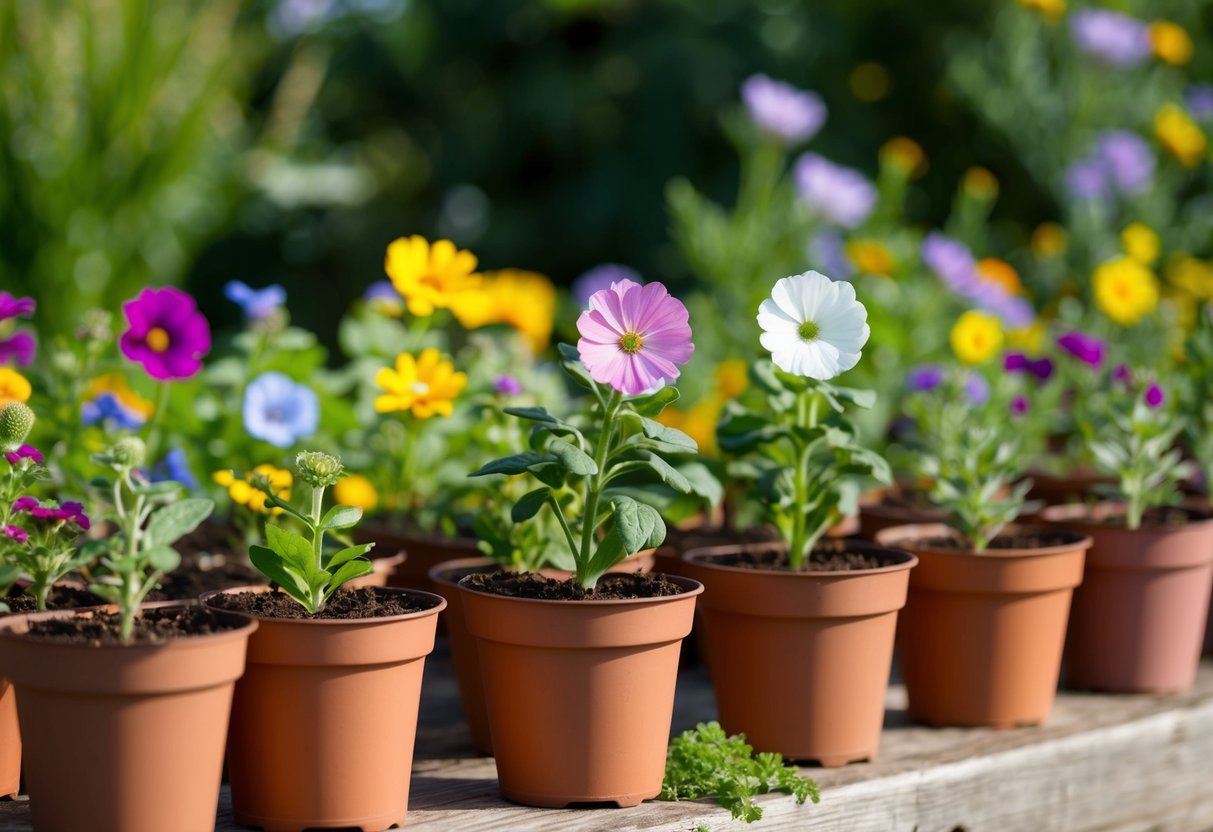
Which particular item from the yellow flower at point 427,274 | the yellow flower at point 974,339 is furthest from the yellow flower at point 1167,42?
the yellow flower at point 427,274

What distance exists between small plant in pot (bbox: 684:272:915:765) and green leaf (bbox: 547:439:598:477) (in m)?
0.35

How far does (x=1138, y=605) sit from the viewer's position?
7.43ft

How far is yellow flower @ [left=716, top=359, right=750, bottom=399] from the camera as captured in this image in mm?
2764

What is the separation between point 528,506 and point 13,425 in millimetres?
559

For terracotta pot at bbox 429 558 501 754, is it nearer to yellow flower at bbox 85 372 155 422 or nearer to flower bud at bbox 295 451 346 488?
flower bud at bbox 295 451 346 488

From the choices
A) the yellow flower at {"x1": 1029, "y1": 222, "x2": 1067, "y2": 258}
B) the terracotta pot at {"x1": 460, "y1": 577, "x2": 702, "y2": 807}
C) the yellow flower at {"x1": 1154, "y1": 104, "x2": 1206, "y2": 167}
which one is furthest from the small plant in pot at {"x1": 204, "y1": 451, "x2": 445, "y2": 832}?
the yellow flower at {"x1": 1154, "y1": 104, "x2": 1206, "y2": 167}

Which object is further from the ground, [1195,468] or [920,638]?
[1195,468]

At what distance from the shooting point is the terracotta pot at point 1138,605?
224 cm

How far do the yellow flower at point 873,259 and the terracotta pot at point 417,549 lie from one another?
4.59ft

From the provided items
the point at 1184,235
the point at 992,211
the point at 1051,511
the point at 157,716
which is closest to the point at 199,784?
the point at 157,716

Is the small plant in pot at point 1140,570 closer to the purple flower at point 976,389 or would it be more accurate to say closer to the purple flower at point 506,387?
the purple flower at point 976,389

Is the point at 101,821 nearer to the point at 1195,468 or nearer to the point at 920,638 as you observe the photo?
the point at 920,638

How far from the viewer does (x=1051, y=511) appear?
2354 mm

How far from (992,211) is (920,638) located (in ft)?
12.4
